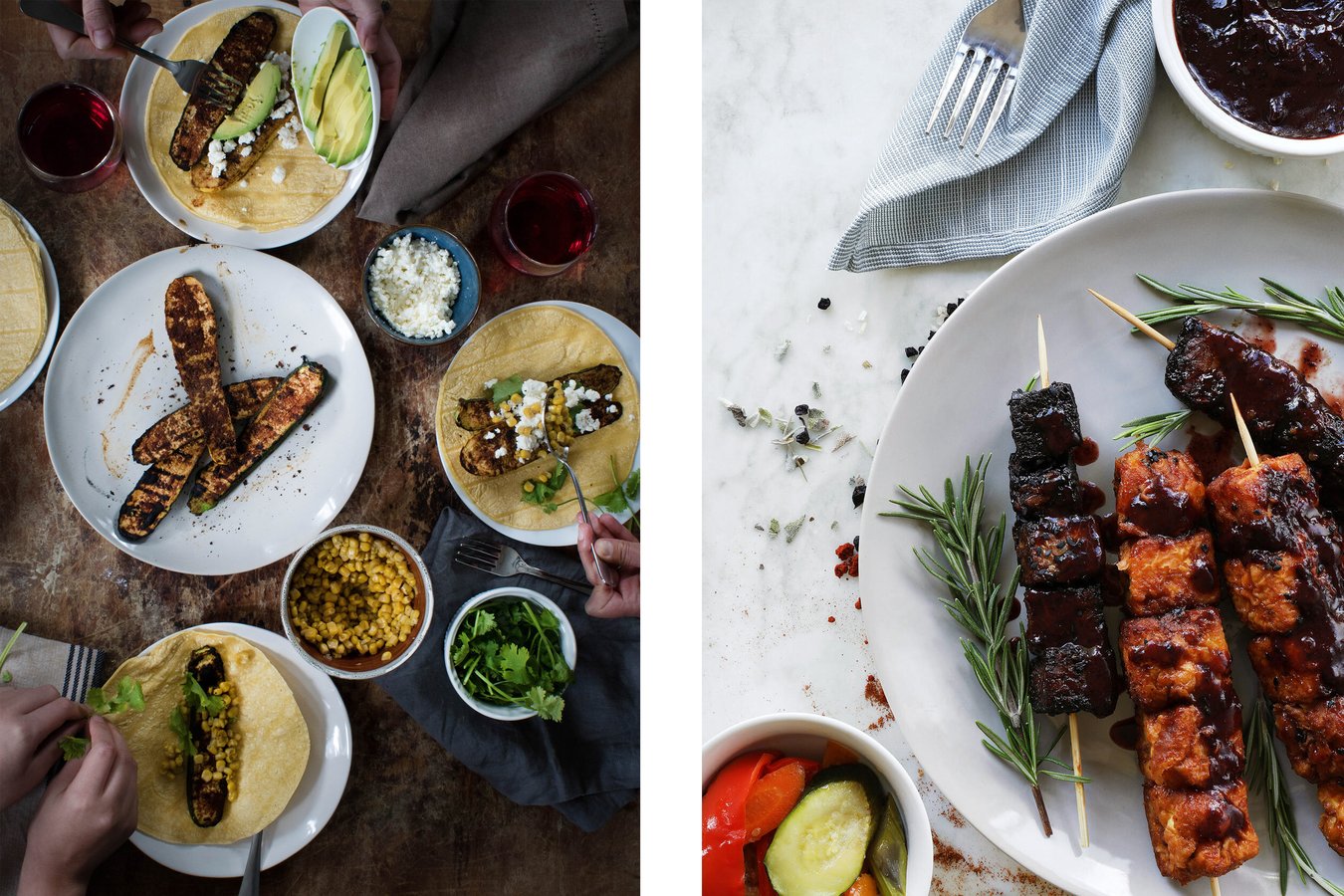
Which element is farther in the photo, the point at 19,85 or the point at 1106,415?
the point at 1106,415

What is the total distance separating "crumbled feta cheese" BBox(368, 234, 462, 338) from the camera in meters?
1.47

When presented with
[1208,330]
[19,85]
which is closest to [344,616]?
[19,85]

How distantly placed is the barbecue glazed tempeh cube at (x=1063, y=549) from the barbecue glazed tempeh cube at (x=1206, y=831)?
1.09ft

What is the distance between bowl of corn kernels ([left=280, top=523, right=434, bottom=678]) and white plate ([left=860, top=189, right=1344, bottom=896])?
69 cm

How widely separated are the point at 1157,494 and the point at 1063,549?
150 mm

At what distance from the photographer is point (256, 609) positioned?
1.50 meters

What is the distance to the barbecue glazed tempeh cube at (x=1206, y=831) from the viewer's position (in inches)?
52.6

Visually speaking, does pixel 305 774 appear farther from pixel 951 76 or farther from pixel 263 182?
pixel 951 76

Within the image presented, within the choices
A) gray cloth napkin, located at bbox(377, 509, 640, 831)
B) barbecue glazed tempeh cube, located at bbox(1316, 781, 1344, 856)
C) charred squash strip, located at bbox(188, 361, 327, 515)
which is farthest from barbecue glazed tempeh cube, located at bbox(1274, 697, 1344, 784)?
charred squash strip, located at bbox(188, 361, 327, 515)

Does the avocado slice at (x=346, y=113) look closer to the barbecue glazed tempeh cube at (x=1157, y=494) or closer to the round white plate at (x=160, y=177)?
the round white plate at (x=160, y=177)

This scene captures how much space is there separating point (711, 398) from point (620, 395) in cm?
17

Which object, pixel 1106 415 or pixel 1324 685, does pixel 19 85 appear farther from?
pixel 1324 685

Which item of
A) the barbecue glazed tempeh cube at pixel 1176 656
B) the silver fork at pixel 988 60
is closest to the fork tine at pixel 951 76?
the silver fork at pixel 988 60

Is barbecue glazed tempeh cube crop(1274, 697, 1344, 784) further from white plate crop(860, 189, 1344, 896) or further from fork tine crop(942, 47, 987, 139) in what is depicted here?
fork tine crop(942, 47, 987, 139)
